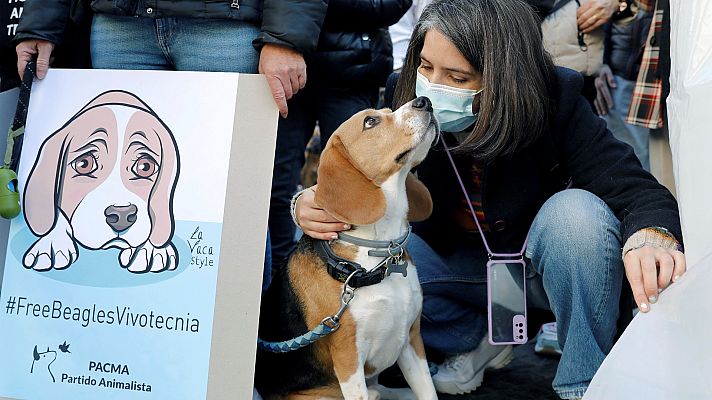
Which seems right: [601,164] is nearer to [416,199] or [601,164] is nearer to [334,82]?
[416,199]

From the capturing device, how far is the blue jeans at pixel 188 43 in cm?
234

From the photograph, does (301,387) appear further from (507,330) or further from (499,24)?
(499,24)

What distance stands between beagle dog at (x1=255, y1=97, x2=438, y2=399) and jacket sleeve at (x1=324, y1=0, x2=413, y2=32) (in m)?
0.65

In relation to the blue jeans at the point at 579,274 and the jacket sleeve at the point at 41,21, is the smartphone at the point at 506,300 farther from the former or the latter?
the jacket sleeve at the point at 41,21

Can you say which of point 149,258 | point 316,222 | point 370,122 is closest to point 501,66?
point 370,122

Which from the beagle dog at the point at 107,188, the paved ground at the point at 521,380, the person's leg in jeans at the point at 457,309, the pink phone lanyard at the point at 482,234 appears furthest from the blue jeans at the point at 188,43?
the paved ground at the point at 521,380

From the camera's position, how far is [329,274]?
7.12ft

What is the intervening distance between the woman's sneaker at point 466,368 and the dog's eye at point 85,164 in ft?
4.37

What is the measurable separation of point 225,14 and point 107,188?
0.61m

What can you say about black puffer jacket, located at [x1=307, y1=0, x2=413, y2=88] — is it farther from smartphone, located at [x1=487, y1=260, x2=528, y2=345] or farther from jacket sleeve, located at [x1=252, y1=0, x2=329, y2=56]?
smartphone, located at [x1=487, y1=260, x2=528, y2=345]

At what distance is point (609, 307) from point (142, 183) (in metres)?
1.36

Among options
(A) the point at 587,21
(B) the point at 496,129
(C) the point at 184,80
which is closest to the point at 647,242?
(B) the point at 496,129

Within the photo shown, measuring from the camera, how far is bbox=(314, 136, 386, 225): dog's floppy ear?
2.09m

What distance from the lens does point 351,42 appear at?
2.86 metres
